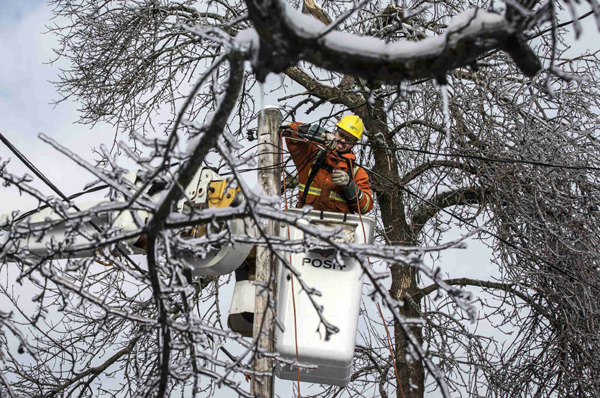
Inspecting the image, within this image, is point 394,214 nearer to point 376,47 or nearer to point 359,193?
point 359,193

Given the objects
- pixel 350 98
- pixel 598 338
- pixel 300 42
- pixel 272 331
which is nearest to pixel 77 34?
pixel 350 98

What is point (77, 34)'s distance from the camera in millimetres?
8977

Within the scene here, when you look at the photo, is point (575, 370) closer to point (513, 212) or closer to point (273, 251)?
point (513, 212)

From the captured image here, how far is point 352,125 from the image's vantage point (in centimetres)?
614

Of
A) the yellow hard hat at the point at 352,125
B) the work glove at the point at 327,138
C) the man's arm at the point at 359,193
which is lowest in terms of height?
the man's arm at the point at 359,193

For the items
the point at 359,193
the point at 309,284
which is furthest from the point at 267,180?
the point at 309,284

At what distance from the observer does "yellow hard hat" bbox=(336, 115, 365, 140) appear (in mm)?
6117

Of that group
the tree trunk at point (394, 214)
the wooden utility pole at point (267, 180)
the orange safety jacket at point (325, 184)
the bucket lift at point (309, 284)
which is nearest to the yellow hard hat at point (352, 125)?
the orange safety jacket at point (325, 184)

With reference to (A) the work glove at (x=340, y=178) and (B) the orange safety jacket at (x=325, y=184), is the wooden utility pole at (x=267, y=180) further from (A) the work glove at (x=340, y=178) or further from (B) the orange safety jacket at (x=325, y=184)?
(A) the work glove at (x=340, y=178)

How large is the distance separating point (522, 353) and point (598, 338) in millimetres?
909

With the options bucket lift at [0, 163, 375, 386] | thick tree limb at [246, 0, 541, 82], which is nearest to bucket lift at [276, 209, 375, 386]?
bucket lift at [0, 163, 375, 386]

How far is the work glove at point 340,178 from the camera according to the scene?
5.76 meters

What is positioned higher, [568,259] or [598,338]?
[568,259]

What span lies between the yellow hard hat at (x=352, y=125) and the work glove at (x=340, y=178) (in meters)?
0.50
